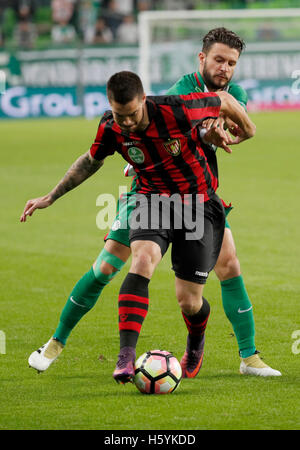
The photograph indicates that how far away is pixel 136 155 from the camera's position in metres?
5.00

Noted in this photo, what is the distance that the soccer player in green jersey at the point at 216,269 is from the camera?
5.27m

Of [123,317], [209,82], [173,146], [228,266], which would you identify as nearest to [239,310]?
[228,266]

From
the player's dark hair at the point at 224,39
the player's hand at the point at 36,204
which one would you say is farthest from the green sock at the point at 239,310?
the player's dark hair at the point at 224,39

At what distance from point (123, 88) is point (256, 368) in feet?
6.04

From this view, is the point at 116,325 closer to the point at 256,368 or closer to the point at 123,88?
the point at 256,368

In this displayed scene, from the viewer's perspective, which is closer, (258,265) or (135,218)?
(135,218)

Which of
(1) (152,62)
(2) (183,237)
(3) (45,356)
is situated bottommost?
(3) (45,356)

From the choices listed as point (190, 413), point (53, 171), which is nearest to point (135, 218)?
point (190, 413)

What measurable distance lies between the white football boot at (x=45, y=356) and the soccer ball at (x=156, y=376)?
24.3 inches

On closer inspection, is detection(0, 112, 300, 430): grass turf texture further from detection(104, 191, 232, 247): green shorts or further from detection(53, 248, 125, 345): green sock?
detection(104, 191, 232, 247): green shorts

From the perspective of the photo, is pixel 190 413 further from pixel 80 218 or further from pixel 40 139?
pixel 40 139

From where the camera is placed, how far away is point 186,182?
5.11 metres

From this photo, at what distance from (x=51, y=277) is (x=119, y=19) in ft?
69.3

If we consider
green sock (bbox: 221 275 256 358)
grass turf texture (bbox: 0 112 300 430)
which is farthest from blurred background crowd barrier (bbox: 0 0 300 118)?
green sock (bbox: 221 275 256 358)
